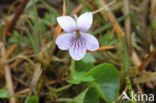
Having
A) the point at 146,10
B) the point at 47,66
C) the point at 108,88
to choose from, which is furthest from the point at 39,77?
the point at 146,10

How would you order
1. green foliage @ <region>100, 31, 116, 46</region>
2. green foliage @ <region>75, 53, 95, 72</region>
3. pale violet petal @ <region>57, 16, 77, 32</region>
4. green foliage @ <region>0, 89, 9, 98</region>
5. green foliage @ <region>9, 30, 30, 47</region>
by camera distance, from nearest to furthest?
pale violet petal @ <region>57, 16, 77, 32</region>
green foliage @ <region>0, 89, 9, 98</region>
green foliage @ <region>75, 53, 95, 72</region>
green foliage @ <region>100, 31, 116, 46</region>
green foliage @ <region>9, 30, 30, 47</region>

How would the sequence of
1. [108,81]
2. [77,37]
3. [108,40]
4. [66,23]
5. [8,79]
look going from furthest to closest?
1. [108,40]
2. [8,79]
3. [108,81]
4. [77,37]
5. [66,23]

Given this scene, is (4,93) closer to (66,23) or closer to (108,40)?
(66,23)

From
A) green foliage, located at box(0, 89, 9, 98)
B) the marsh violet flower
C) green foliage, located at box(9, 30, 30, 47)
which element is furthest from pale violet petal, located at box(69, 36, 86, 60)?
green foliage, located at box(9, 30, 30, 47)

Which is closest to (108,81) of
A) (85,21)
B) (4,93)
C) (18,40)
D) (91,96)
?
(91,96)

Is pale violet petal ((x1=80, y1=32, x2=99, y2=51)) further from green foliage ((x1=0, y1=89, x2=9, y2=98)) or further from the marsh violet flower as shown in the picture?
green foliage ((x1=0, y1=89, x2=9, y2=98))

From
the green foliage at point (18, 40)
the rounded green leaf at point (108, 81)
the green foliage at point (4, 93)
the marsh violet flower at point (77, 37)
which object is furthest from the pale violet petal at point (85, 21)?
the green foliage at point (18, 40)
